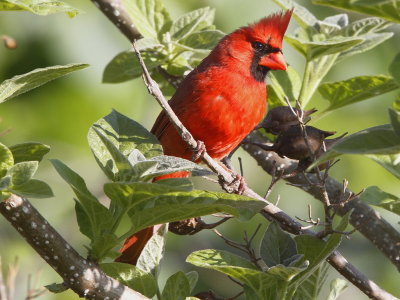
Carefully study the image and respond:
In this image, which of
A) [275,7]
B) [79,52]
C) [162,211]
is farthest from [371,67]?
A: [162,211]

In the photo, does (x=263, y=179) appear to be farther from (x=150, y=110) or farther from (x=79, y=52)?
(x=79, y=52)

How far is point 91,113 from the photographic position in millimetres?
3707

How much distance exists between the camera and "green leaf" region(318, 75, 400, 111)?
2451 millimetres

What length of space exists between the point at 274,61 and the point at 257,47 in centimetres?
16

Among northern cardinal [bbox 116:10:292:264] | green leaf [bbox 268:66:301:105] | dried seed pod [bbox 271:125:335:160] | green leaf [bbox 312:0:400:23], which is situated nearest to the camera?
green leaf [bbox 312:0:400:23]

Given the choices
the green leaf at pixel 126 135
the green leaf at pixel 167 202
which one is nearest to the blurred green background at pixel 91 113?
the green leaf at pixel 126 135

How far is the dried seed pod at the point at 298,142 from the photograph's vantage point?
2203 millimetres

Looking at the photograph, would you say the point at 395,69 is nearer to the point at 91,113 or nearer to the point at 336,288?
the point at 336,288

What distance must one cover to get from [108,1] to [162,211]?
58.8 inches

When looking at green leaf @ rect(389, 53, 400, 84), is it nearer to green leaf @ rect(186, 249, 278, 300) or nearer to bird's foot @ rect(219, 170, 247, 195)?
green leaf @ rect(186, 249, 278, 300)

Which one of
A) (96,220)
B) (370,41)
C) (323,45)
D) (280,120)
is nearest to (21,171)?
(96,220)

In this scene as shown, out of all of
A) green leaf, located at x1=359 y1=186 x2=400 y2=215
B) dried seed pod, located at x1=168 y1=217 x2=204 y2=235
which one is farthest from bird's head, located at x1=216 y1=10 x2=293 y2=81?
green leaf, located at x1=359 y1=186 x2=400 y2=215

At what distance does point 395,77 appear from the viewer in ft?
4.86

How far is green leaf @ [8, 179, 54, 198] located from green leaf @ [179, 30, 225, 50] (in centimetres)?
117
